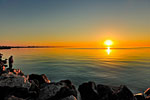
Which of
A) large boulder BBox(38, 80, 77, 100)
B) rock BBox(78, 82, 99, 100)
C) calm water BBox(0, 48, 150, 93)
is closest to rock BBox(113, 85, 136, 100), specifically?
rock BBox(78, 82, 99, 100)

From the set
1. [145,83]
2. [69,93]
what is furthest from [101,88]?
[145,83]

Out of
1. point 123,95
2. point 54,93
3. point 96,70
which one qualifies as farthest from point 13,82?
point 96,70

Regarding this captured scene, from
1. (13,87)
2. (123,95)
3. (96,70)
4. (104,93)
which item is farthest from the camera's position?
(96,70)

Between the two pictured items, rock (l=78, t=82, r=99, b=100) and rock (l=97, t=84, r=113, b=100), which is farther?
rock (l=78, t=82, r=99, b=100)

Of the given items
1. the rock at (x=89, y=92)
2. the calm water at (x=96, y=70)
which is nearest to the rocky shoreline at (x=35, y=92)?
the rock at (x=89, y=92)

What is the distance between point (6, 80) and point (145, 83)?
15.9 m

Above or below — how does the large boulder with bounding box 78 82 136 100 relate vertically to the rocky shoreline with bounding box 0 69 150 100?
below

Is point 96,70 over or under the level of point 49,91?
under

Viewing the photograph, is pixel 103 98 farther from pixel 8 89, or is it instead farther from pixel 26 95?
pixel 8 89

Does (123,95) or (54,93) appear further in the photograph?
(123,95)

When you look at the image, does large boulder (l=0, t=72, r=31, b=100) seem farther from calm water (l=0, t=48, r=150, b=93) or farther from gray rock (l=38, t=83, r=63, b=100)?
calm water (l=0, t=48, r=150, b=93)

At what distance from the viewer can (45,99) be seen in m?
6.59

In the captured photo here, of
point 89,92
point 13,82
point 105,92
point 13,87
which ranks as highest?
point 13,82

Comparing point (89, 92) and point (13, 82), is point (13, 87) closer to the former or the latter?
point (13, 82)
